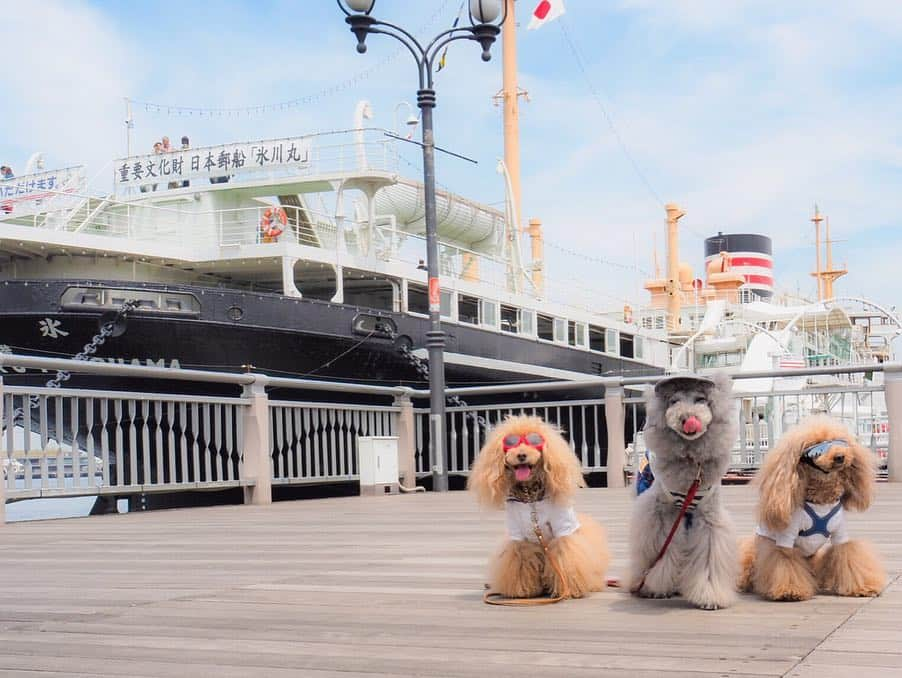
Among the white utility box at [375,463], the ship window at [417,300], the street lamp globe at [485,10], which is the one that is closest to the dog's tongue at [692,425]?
the white utility box at [375,463]

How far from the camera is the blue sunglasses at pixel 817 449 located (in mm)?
3395

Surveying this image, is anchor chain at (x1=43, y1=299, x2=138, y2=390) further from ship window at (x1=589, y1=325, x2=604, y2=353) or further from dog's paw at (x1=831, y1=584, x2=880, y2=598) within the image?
dog's paw at (x1=831, y1=584, x2=880, y2=598)

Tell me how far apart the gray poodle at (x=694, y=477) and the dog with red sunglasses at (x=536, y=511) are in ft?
1.09

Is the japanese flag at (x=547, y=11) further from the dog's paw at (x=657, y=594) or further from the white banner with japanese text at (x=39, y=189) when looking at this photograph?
the dog's paw at (x=657, y=594)

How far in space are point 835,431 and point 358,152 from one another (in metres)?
17.7

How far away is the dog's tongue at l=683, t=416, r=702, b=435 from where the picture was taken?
3.23 metres

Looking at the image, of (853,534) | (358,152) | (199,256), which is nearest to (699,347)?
(358,152)

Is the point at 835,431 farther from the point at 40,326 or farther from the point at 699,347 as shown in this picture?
the point at 699,347

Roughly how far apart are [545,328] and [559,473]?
2279 centimetres

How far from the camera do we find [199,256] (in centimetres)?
1944

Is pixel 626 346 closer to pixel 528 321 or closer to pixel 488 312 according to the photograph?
pixel 528 321

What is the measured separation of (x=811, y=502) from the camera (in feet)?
11.3

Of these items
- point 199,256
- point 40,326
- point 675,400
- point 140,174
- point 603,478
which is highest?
point 140,174

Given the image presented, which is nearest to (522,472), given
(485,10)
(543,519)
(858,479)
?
(543,519)
